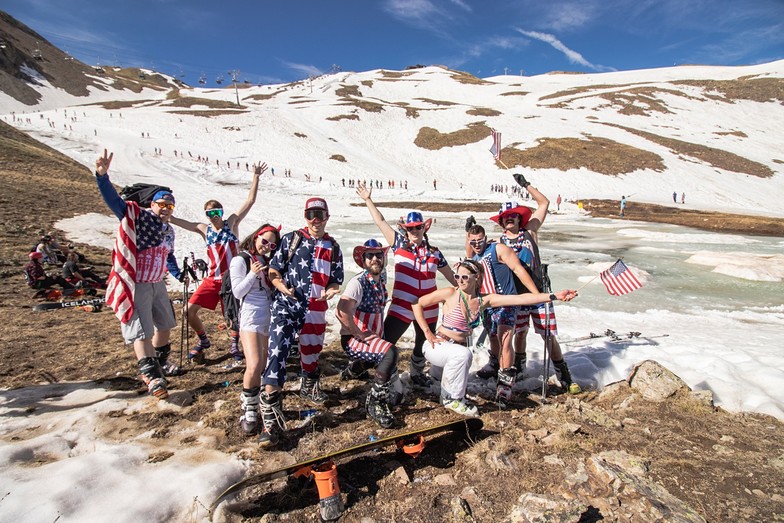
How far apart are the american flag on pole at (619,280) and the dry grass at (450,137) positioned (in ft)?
183

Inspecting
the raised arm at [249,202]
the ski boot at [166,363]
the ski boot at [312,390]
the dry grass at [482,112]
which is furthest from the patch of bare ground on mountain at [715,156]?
the ski boot at [166,363]

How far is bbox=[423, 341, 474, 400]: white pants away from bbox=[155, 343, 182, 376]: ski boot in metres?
3.51

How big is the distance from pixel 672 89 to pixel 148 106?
103031 millimetres

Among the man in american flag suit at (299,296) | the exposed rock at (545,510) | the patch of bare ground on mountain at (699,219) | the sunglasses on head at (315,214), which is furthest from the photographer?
the patch of bare ground on mountain at (699,219)

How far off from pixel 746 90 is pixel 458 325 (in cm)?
10442

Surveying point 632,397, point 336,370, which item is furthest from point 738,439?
point 336,370

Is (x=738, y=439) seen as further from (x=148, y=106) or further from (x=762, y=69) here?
(x=762, y=69)

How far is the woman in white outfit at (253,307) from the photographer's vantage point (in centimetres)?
405

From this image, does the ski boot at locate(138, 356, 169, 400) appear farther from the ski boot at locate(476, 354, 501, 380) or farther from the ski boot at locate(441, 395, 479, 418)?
the ski boot at locate(476, 354, 501, 380)

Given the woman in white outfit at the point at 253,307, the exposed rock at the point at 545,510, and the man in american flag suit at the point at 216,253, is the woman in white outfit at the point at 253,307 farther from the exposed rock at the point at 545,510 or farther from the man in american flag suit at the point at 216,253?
the exposed rock at the point at 545,510

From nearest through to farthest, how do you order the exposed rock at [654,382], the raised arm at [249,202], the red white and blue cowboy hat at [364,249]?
the red white and blue cowboy hat at [364,249] < the exposed rock at [654,382] < the raised arm at [249,202]

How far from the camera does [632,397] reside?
15.7 ft

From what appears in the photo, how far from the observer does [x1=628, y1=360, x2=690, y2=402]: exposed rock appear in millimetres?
4738

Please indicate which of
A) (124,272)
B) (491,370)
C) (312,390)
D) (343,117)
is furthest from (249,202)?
(343,117)
